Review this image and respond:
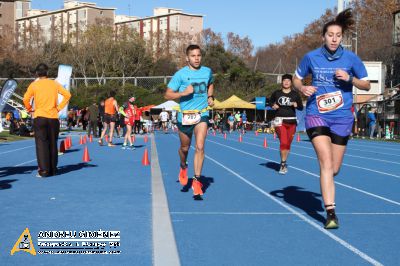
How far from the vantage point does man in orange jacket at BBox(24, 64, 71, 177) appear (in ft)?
38.3

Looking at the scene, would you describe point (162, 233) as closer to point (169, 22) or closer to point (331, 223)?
point (331, 223)

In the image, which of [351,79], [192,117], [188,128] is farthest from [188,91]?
[351,79]

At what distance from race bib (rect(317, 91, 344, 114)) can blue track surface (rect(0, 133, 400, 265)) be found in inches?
49.5

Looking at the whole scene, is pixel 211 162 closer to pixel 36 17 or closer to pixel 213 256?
pixel 213 256

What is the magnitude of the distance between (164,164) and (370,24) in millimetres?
73969

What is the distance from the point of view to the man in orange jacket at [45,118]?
38.3 ft

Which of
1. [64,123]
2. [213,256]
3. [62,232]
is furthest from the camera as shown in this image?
[64,123]

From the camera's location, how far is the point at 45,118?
38.7 feet

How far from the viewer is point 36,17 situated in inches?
6590

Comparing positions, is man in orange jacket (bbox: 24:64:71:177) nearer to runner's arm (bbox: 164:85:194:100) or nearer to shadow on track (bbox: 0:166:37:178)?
shadow on track (bbox: 0:166:37:178)

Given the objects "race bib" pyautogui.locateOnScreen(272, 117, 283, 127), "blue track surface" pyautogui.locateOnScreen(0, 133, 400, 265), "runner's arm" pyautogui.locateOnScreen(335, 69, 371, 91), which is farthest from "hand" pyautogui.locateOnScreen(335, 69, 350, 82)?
"race bib" pyautogui.locateOnScreen(272, 117, 283, 127)

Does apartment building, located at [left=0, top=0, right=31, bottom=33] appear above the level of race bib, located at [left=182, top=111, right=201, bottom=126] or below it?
above

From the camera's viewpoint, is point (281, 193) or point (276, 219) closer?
point (276, 219)

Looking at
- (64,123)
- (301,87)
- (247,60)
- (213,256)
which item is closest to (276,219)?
(301,87)
